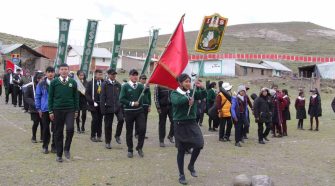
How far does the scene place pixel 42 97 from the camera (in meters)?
10.1

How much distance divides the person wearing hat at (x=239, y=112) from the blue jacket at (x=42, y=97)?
17.5 feet

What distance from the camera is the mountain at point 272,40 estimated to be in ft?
368

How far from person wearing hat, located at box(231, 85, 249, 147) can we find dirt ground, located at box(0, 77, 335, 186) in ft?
1.29

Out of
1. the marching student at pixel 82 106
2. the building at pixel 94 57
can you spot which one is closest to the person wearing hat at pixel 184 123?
the marching student at pixel 82 106

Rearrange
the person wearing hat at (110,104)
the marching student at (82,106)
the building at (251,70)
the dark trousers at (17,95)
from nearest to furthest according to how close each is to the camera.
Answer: the person wearing hat at (110,104), the marching student at (82,106), the dark trousers at (17,95), the building at (251,70)

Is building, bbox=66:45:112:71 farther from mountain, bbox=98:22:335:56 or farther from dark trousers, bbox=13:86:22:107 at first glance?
mountain, bbox=98:22:335:56

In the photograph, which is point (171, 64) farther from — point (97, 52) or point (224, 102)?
point (97, 52)

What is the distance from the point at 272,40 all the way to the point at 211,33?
131921mm

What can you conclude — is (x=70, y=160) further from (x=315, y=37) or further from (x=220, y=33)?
(x=315, y=37)

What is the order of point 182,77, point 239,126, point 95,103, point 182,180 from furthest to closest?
1. point 239,126
2. point 95,103
3. point 182,77
4. point 182,180

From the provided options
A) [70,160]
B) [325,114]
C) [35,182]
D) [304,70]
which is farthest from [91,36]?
[304,70]

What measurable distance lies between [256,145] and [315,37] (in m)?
142

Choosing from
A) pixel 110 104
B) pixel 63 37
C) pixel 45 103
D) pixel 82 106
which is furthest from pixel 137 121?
pixel 63 37

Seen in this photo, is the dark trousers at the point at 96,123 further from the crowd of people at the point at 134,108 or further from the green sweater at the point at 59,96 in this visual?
the green sweater at the point at 59,96
